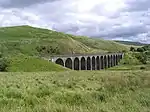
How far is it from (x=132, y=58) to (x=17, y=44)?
168ft

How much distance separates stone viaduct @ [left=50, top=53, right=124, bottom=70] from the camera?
87294 millimetres

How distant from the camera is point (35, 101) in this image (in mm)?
9766

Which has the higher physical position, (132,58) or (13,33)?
(13,33)

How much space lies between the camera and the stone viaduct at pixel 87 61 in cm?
8729

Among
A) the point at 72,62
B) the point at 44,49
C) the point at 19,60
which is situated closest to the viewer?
the point at 19,60

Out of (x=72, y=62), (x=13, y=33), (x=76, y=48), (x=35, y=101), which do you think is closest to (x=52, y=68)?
(x=72, y=62)

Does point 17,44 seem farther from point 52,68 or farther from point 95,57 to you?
point 52,68

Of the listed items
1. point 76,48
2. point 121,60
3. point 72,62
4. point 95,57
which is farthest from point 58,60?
point 76,48

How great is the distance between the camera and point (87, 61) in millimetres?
108312

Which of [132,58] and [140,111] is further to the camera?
[132,58]

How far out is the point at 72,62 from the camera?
93.1 meters

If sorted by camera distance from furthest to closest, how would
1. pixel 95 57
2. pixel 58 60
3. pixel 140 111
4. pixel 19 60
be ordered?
1. pixel 95 57
2. pixel 58 60
3. pixel 19 60
4. pixel 140 111

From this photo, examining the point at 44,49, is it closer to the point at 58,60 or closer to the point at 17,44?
the point at 17,44

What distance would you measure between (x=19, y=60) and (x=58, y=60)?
18.2m
